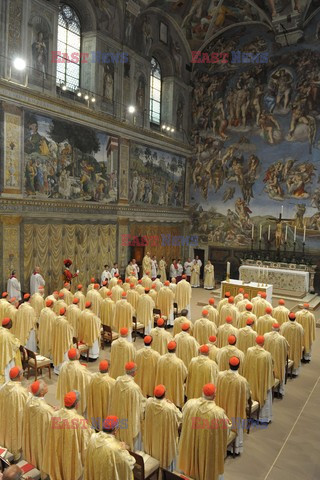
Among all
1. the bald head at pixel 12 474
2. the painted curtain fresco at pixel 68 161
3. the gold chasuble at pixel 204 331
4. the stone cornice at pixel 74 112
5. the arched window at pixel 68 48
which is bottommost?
the gold chasuble at pixel 204 331

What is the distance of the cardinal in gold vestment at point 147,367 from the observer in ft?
26.0

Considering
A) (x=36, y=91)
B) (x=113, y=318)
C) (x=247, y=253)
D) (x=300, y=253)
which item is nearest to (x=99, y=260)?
(x=113, y=318)

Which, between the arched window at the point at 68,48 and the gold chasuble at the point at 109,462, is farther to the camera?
the arched window at the point at 68,48

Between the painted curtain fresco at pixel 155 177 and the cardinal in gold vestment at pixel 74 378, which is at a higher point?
the painted curtain fresco at pixel 155 177

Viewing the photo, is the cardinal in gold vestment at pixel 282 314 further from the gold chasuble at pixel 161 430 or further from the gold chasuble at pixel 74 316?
the gold chasuble at pixel 161 430

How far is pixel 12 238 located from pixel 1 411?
388 inches

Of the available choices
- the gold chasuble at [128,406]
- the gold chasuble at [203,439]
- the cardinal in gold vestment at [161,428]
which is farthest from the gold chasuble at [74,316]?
the gold chasuble at [203,439]

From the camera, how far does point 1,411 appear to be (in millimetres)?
5984

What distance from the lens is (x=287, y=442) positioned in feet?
23.8

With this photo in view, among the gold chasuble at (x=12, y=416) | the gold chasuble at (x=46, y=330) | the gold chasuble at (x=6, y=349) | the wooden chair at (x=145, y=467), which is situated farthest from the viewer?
the gold chasuble at (x=46, y=330)

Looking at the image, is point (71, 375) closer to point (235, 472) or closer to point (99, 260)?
point (235, 472)

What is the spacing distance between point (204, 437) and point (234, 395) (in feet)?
4.86

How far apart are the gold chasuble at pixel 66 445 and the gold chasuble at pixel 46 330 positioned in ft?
16.8

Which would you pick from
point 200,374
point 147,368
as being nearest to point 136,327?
point 147,368
